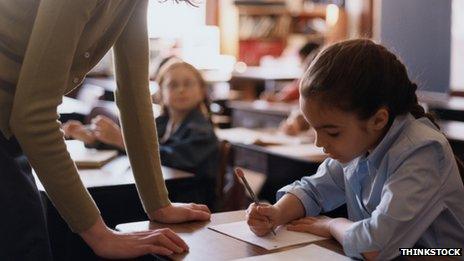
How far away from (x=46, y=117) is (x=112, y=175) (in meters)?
A: 1.07

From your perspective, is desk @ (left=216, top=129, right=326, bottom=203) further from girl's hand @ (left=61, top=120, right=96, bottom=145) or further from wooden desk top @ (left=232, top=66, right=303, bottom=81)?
wooden desk top @ (left=232, top=66, right=303, bottom=81)

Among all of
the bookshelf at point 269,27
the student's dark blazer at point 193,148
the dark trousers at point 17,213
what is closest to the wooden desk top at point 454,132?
the student's dark blazer at point 193,148

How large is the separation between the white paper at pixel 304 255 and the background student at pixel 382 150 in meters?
0.03

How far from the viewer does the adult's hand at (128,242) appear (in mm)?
1142

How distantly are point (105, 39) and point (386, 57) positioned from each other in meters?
0.52

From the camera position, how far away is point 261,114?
494 cm

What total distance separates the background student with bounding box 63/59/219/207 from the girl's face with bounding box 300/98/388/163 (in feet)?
4.02

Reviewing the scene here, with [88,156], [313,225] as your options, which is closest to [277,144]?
[88,156]

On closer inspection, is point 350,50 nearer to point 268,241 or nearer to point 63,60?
point 268,241

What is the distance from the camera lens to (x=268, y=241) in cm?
127

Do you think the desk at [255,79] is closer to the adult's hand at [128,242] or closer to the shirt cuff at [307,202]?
the shirt cuff at [307,202]

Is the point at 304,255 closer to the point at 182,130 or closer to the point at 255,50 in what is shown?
the point at 182,130

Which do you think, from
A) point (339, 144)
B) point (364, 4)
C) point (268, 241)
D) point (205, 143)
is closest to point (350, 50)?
point (339, 144)

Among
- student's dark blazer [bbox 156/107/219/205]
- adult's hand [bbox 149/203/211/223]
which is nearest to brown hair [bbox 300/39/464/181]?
adult's hand [bbox 149/203/211/223]
